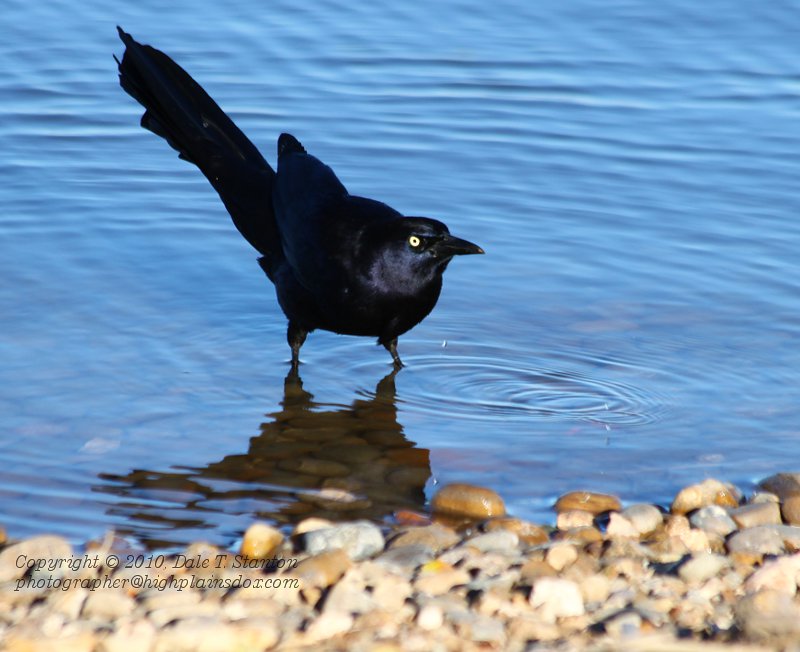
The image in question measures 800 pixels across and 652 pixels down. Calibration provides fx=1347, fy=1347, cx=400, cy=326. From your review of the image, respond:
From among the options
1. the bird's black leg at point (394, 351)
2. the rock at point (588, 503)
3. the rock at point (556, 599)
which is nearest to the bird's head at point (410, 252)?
the bird's black leg at point (394, 351)

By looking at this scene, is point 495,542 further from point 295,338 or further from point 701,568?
point 295,338

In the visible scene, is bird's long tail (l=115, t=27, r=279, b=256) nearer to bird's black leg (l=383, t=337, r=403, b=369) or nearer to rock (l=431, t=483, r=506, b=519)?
bird's black leg (l=383, t=337, r=403, b=369)

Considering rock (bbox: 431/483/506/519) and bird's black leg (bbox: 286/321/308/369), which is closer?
rock (bbox: 431/483/506/519)

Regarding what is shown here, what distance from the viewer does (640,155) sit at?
29.0 feet

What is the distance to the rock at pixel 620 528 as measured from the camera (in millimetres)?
4523

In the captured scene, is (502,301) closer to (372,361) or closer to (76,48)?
(372,361)

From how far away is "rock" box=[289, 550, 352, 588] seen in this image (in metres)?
3.94

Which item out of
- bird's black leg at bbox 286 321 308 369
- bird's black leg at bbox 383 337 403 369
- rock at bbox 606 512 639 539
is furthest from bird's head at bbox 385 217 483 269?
rock at bbox 606 512 639 539

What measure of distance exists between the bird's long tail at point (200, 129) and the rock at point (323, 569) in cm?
268

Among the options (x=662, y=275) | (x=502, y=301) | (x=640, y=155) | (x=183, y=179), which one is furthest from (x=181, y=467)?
(x=640, y=155)

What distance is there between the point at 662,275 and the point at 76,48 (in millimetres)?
5752

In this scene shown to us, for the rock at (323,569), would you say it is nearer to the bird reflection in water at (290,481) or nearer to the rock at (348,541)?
the rock at (348,541)

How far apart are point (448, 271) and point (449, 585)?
353 centimetres

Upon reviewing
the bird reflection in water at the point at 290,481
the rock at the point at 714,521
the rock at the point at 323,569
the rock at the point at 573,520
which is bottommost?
the bird reflection in water at the point at 290,481
